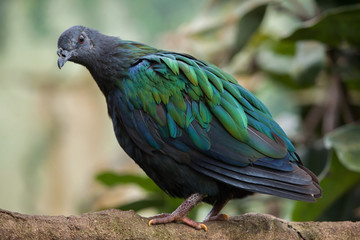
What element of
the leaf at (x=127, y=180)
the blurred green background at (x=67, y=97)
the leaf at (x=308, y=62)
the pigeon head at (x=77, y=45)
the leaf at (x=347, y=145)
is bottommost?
the leaf at (x=347, y=145)

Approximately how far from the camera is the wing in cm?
312

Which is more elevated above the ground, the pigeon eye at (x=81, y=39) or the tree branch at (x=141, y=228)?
the pigeon eye at (x=81, y=39)

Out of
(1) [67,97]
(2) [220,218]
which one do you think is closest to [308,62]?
(2) [220,218]

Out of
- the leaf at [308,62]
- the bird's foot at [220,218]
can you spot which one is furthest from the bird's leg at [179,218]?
the leaf at [308,62]

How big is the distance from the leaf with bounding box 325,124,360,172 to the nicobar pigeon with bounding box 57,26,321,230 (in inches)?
35.1

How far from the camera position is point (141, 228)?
2.81 meters

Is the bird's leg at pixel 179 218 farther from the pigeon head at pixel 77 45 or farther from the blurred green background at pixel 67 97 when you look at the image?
the blurred green background at pixel 67 97

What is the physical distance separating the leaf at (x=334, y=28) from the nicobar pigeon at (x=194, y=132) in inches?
58.7

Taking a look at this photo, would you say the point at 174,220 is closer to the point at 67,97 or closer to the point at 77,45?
the point at 77,45

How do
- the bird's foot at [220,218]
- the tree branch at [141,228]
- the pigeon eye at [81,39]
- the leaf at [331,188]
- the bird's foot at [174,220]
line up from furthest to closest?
1. the leaf at [331,188]
2. the pigeon eye at [81,39]
3. the bird's foot at [220,218]
4. the bird's foot at [174,220]
5. the tree branch at [141,228]

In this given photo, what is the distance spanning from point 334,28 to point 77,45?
2272 millimetres

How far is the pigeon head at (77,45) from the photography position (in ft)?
11.2

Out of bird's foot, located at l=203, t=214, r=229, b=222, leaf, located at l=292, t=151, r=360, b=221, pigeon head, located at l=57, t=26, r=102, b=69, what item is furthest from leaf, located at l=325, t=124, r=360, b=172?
pigeon head, located at l=57, t=26, r=102, b=69

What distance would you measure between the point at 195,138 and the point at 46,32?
31.1 ft
